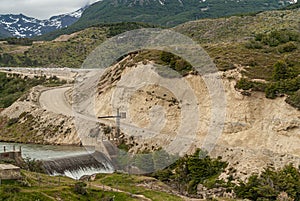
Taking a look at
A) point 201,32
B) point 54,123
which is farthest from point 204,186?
point 201,32

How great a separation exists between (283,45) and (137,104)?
18320 millimetres

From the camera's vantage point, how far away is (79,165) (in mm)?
48344

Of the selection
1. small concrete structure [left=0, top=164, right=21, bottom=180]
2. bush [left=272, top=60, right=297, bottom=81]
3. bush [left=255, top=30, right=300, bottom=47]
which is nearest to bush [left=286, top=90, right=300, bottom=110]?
bush [left=272, top=60, right=297, bottom=81]

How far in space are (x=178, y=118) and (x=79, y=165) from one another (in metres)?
12.4

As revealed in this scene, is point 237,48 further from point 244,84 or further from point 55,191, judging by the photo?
point 55,191

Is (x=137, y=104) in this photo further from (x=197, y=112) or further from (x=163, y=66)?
(x=197, y=112)

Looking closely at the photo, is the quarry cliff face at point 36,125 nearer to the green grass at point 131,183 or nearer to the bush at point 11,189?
the green grass at point 131,183

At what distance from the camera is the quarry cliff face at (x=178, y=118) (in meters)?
44.7

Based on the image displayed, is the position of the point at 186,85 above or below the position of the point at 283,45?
below

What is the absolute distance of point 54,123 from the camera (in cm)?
6600

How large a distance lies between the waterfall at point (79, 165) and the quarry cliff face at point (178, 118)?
4.37 metres

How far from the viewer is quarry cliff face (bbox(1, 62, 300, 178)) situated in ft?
147

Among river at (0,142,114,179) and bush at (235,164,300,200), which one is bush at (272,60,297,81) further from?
river at (0,142,114,179)

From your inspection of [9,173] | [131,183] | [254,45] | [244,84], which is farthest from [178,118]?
[9,173]
